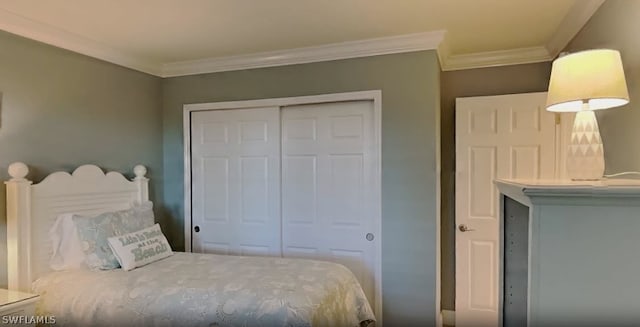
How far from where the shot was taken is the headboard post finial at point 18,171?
2357mm

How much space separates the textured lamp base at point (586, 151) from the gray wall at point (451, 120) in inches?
78.3

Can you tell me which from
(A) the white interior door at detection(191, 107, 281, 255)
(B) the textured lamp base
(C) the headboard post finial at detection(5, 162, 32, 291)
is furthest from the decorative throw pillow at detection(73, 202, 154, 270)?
(B) the textured lamp base

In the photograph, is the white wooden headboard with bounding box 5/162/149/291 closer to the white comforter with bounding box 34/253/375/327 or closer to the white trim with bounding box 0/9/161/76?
the white comforter with bounding box 34/253/375/327

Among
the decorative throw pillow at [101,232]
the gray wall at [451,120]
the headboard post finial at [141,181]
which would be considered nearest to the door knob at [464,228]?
the gray wall at [451,120]

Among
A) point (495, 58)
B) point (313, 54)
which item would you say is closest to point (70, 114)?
point (313, 54)

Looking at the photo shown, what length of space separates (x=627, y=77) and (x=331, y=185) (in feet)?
6.57

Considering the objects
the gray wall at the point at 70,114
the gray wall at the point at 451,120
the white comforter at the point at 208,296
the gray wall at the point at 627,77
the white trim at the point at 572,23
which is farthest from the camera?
the gray wall at the point at 451,120

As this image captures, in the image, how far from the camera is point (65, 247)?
8.53ft

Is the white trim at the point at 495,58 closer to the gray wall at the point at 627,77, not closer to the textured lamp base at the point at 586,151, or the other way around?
the gray wall at the point at 627,77

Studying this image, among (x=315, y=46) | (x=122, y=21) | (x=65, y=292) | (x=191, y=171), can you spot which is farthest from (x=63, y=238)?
(x=315, y=46)

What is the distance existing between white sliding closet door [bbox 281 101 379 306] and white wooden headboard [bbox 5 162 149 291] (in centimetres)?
140

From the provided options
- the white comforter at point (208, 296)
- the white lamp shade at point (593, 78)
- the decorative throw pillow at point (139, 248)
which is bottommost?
the white comforter at point (208, 296)

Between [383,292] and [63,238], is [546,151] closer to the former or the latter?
[383,292]

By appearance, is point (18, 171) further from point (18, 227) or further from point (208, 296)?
point (208, 296)
